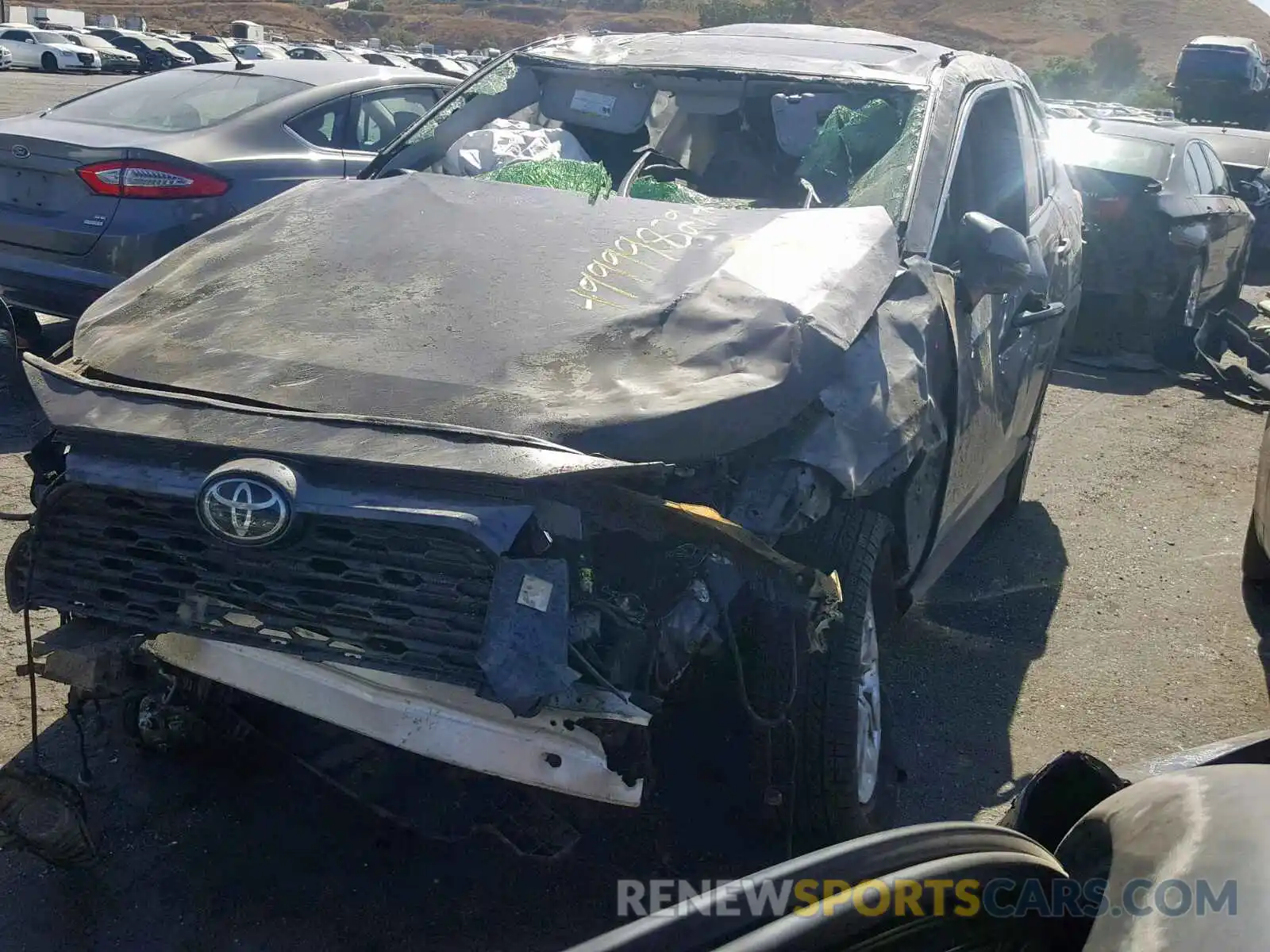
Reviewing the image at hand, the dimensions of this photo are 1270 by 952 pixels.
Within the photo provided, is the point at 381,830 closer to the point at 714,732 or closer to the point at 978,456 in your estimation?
the point at 714,732

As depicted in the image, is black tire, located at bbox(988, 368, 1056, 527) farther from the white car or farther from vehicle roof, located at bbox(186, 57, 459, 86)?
the white car

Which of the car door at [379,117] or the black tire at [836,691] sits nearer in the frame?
the black tire at [836,691]

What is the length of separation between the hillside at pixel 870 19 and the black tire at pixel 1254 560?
5464cm

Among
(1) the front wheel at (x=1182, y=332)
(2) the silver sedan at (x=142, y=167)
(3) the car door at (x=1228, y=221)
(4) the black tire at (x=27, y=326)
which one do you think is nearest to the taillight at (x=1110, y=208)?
(1) the front wheel at (x=1182, y=332)

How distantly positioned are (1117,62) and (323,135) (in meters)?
53.4

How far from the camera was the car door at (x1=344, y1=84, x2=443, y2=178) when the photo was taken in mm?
7105

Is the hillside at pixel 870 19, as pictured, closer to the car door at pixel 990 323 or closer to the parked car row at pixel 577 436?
the car door at pixel 990 323

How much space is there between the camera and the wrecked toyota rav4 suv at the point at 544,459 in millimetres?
2375

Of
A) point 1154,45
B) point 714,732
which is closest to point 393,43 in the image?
point 1154,45

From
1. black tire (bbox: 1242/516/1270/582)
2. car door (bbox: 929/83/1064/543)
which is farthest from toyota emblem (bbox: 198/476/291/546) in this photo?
black tire (bbox: 1242/516/1270/582)

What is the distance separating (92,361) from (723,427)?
1.52 m

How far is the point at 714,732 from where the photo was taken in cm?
287

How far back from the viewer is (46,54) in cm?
3384

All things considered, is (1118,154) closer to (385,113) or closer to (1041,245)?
(1041,245)
